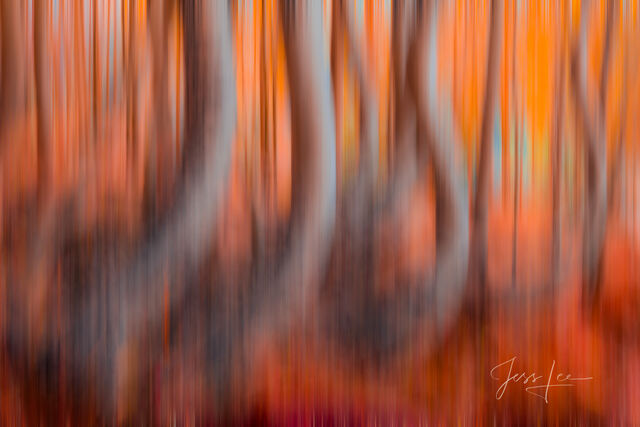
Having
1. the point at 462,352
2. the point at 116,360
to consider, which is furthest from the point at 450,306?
the point at 116,360

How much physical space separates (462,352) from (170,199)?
0.25 meters

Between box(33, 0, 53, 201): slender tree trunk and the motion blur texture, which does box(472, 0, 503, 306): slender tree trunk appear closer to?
the motion blur texture

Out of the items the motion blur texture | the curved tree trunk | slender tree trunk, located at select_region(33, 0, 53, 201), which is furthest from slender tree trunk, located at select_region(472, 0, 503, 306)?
slender tree trunk, located at select_region(33, 0, 53, 201)

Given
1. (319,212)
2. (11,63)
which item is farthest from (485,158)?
(11,63)

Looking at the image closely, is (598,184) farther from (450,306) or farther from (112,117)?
(112,117)

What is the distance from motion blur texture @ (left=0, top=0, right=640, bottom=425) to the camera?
1.41ft

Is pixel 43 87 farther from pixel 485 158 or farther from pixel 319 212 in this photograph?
pixel 485 158

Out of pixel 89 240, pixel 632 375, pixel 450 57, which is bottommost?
pixel 632 375

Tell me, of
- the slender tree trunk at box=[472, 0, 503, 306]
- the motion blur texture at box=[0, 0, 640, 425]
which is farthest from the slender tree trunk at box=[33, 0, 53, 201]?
the slender tree trunk at box=[472, 0, 503, 306]

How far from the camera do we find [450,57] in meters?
0.45
